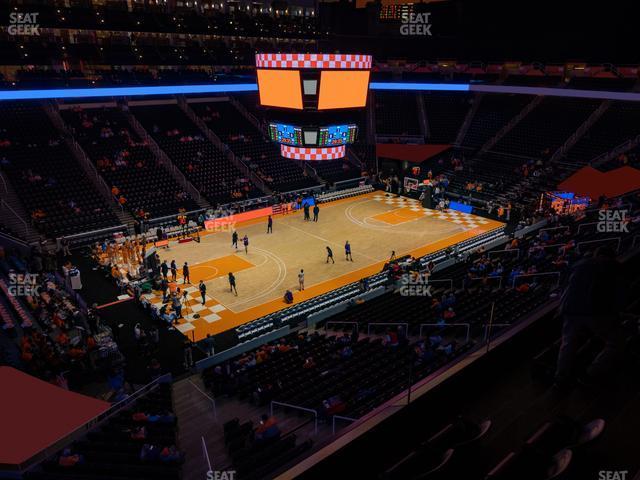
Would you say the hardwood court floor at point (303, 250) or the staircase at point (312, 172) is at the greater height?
the staircase at point (312, 172)

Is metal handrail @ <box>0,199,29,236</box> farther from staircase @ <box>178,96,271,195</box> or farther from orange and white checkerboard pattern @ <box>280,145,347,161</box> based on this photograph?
orange and white checkerboard pattern @ <box>280,145,347,161</box>

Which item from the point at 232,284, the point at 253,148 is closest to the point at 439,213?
the point at 253,148

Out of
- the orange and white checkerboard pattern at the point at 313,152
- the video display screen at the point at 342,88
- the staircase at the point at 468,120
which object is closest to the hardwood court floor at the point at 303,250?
the orange and white checkerboard pattern at the point at 313,152

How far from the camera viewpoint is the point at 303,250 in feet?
86.4

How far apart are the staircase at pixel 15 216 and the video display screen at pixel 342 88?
717 inches

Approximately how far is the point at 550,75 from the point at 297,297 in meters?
33.6

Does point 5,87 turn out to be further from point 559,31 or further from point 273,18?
point 559,31

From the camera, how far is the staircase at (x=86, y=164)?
2917cm

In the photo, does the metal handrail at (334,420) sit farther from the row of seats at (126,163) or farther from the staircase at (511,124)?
the staircase at (511,124)

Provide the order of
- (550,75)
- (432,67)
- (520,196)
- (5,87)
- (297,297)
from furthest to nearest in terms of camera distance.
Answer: (432,67) → (550,75) → (520,196) → (5,87) → (297,297)

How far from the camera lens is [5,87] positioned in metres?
27.6

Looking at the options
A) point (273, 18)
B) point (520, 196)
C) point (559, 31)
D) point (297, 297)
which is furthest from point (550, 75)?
point (297, 297)

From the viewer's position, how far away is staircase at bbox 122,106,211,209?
3276 centimetres

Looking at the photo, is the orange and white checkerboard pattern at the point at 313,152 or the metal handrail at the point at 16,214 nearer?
the orange and white checkerboard pattern at the point at 313,152
